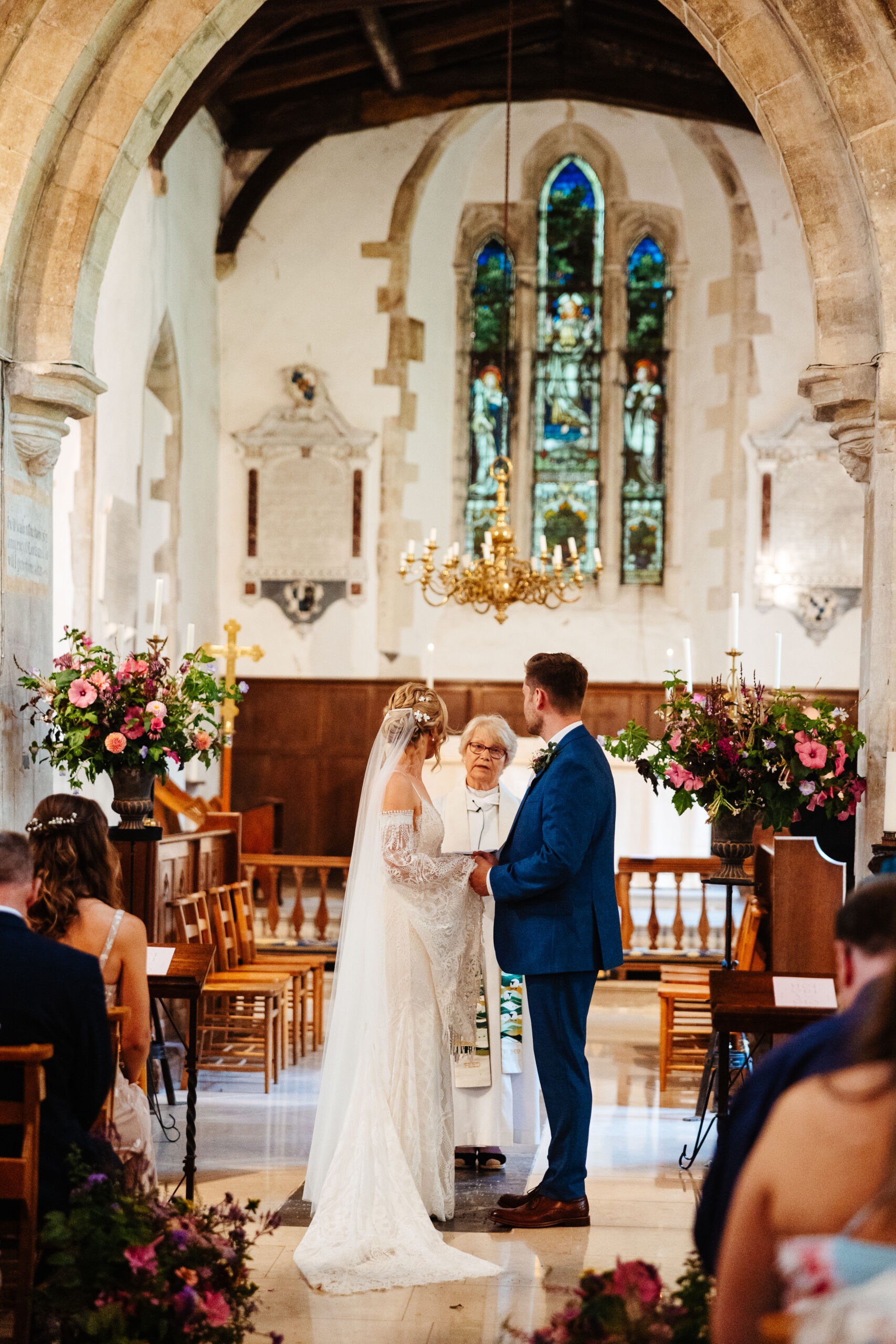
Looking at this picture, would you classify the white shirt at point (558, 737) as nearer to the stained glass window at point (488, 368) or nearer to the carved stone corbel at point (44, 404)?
the carved stone corbel at point (44, 404)

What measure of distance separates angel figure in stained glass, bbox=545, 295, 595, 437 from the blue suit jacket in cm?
930

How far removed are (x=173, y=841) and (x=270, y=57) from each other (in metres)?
7.68

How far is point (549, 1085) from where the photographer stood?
12.9 ft

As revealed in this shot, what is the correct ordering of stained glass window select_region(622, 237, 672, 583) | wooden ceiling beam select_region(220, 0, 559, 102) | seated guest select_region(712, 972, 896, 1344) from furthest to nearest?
stained glass window select_region(622, 237, 672, 583), wooden ceiling beam select_region(220, 0, 559, 102), seated guest select_region(712, 972, 896, 1344)

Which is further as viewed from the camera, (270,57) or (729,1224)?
(270,57)

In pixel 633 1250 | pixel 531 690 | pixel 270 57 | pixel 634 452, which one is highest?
pixel 270 57

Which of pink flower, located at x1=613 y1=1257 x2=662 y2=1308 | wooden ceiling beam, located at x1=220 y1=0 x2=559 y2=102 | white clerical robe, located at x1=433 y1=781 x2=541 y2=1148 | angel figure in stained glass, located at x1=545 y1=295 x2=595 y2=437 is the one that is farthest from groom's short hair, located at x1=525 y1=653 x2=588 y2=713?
angel figure in stained glass, located at x1=545 y1=295 x2=595 y2=437

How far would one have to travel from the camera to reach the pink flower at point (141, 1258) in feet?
7.55

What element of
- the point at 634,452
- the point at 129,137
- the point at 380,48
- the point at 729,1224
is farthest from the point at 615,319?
the point at 729,1224

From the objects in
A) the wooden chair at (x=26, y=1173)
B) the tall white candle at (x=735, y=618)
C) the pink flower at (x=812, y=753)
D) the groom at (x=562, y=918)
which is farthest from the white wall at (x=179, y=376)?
the wooden chair at (x=26, y=1173)

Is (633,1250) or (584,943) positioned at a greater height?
(584,943)

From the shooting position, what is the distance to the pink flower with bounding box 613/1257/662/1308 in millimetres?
1953

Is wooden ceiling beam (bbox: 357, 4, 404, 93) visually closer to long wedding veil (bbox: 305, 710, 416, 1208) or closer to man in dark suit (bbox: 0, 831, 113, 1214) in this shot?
long wedding veil (bbox: 305, 710, 416, 1208)

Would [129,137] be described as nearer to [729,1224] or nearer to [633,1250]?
[633,1250]
